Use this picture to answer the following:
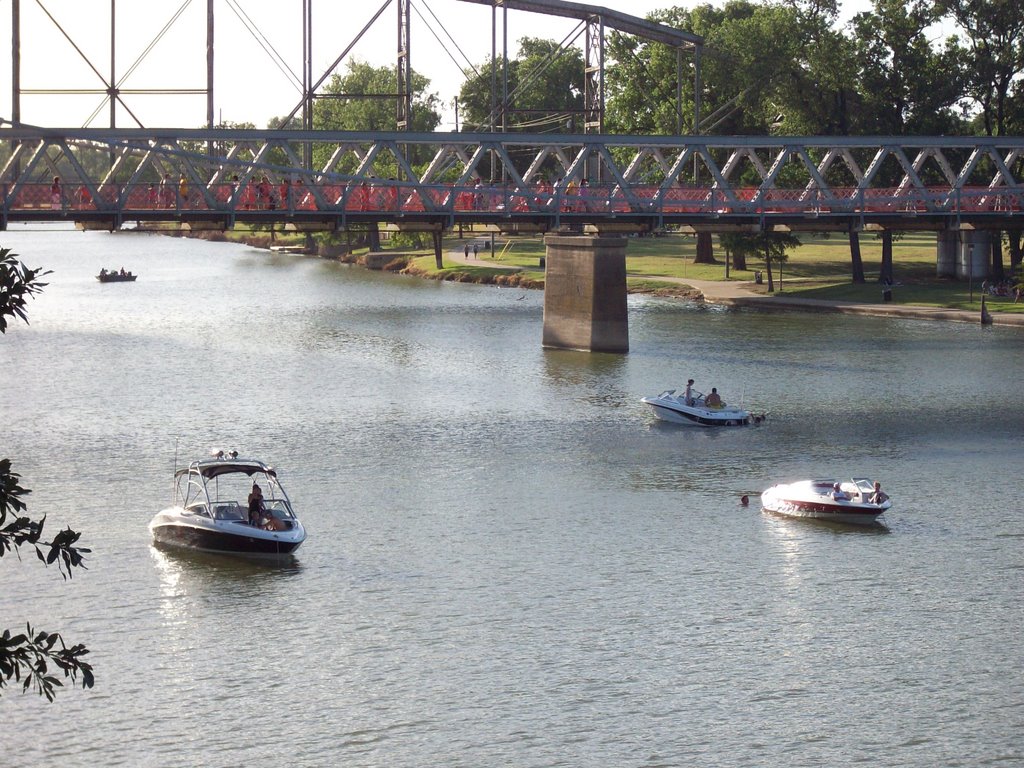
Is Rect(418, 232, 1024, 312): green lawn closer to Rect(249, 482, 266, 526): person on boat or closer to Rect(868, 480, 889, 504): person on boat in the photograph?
Rect(868, 480, 889, 504): person on boat

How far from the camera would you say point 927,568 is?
4628 centimetres

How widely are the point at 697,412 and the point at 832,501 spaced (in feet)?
A: 59.5

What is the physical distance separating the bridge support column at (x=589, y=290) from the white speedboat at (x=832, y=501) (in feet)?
133

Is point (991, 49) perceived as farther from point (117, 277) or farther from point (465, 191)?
point (117, 277)

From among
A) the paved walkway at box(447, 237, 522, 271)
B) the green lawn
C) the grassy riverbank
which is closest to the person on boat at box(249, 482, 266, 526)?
the grassy riverbank

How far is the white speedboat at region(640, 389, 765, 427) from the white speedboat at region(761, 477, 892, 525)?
53.0 ft

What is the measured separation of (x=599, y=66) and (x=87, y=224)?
34557 mm

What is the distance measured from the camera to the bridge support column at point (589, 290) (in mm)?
92562

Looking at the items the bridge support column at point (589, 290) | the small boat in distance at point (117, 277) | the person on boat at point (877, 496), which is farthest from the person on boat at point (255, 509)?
the small boat in distance at point (117, 277)

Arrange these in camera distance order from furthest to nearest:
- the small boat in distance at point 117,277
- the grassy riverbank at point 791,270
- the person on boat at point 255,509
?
the small boat in distance at point 117,277 → the grassy riverbank at point 791,270 → the person on boat at point 255,509

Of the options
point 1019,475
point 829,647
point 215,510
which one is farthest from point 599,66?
point 829,647

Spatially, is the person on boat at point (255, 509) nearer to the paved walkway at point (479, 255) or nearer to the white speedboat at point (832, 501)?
the white speedboat at point (832, 501)

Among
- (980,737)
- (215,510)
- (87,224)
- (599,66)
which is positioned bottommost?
(980,737)

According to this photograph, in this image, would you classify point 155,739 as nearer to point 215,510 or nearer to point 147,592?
point 147,592
